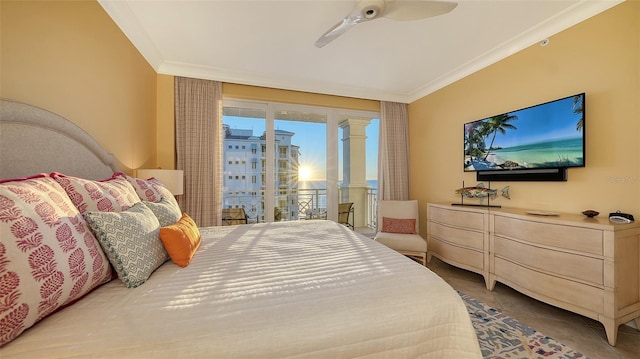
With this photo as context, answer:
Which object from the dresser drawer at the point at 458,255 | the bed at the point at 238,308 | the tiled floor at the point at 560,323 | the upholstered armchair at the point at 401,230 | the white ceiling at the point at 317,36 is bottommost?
the tiled floor at the point at 560,323

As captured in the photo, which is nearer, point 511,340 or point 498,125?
point 511,340

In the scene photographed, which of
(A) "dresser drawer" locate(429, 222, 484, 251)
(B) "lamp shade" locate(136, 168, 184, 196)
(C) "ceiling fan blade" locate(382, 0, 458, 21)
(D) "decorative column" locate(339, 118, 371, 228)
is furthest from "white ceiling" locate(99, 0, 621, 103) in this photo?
(A) "dresser drawer" locate(429, 222, 484, 251)

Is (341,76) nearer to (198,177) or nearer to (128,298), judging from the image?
(198,177)

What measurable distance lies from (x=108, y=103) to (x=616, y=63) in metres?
4.08

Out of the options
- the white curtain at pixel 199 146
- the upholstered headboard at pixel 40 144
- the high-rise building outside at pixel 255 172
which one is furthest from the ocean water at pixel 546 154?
the upholstered headboard at pixel 40 144

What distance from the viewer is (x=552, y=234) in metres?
1.87

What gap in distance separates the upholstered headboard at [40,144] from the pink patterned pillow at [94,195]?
0.27 m

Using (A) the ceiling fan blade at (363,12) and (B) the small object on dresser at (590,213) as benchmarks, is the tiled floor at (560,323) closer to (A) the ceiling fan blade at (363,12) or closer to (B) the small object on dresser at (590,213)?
(B) the small object on dresser at (590,213)

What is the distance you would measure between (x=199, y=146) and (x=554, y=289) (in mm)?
3867

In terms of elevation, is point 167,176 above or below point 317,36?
below

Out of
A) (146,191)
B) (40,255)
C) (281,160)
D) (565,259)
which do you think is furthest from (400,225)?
(40,255)

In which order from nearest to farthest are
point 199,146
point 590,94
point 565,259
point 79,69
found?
point 79,69
point 565,259
point 590,94
point 199,146

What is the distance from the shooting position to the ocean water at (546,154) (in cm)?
203

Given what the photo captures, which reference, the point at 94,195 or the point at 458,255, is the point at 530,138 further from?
the point at 94,195
